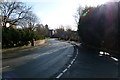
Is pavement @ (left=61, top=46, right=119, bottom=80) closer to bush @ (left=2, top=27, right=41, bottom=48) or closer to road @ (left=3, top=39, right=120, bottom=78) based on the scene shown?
road @ (left=3, top=39, right=120, bottom=78)

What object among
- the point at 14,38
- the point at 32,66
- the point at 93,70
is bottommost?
the point at 32,66

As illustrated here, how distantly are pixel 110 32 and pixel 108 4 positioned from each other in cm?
345

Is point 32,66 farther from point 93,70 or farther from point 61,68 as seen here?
point 93,70

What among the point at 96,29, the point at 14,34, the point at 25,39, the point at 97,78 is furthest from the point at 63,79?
the point at 25,39

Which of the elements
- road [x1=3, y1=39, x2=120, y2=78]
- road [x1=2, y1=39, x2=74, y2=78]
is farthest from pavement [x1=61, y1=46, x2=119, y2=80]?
road [x1=2, y1=39, x2=74, y2=78]

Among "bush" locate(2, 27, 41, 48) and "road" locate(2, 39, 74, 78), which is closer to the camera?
"road" locate(2, 39, 74, 78)

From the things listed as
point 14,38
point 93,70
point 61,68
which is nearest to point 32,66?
point 61,68

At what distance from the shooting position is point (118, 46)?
29172mm

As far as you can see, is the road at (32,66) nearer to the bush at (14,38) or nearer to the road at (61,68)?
the road at (61,68)

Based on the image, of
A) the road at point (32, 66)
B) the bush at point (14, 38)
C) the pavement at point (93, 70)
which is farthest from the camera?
the bush at point (14, 38)

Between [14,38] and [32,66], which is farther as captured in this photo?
[14,38]

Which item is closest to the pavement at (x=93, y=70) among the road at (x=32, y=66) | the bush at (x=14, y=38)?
the road at (x=32, y=66)

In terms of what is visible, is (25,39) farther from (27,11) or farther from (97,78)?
(97,78)

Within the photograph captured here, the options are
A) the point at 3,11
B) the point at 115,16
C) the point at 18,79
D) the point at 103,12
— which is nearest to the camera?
the point at 18,79
